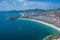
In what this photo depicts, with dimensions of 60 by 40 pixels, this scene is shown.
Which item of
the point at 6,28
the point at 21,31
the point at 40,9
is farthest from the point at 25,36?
the point at 40,9

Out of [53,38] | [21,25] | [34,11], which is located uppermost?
[34,11]

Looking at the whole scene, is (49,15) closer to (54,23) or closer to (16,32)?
(54,23)

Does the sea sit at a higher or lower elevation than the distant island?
lower

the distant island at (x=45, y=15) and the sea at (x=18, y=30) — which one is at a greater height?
the distant island at (x=45, y=15)

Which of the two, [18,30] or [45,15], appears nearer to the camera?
[18,30]

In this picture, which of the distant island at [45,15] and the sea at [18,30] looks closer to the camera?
the sea at [18,30]

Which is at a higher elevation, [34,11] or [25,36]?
[34,11]

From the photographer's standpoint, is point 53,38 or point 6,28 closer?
point 53,38

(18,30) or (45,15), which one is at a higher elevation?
(45,15)
